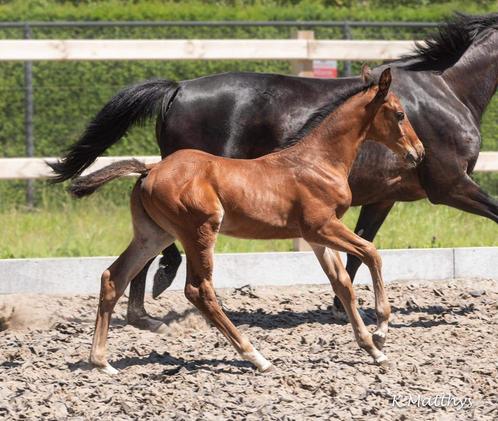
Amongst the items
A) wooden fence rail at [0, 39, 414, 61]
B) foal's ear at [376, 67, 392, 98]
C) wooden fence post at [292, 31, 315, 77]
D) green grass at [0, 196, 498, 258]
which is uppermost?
foal's ear at [376, 67, 392, 98]

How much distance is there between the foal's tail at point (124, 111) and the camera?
6703mm

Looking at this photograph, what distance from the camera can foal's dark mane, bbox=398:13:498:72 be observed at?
7.18 metres

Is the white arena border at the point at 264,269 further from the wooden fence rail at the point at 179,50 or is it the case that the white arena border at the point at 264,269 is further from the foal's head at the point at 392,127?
the foal's head at the point at 392,127

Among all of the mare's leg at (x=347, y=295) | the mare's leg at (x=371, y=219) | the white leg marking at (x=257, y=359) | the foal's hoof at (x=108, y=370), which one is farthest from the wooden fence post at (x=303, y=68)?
the foal's hoof at (x=108, y=370)

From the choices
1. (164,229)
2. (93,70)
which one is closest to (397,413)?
(164,229)

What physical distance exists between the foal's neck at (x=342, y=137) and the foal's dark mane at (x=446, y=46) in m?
1.62

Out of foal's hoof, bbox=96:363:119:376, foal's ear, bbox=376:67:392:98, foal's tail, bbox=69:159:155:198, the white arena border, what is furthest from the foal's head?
the white arena border

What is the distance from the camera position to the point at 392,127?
564 cm

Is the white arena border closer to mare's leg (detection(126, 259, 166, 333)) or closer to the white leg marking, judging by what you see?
mare's leg (detection(126, 259, 166, 333))

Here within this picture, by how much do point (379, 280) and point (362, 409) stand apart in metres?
1.07

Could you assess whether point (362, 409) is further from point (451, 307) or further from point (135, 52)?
point (135, 52)

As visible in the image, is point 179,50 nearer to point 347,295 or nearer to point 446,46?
point 446,46

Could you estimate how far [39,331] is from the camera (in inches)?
251

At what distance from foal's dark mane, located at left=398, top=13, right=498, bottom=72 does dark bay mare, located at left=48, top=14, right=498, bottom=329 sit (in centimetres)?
4
